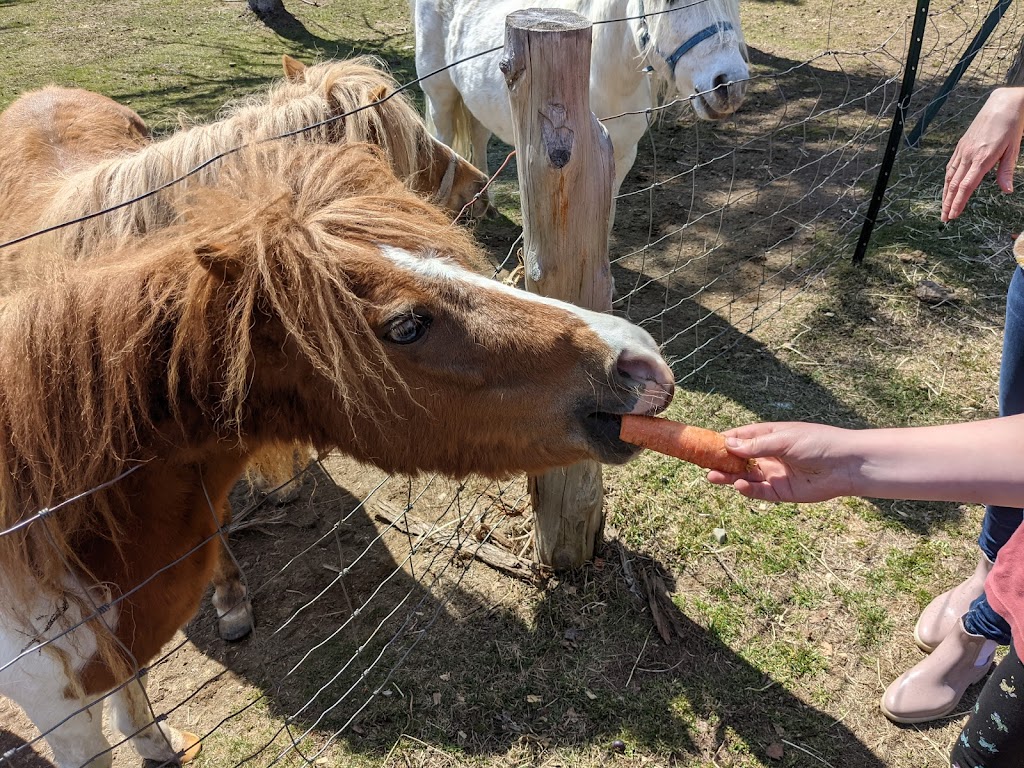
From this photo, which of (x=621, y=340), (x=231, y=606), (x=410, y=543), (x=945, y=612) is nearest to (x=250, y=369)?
(x=621, y=340)

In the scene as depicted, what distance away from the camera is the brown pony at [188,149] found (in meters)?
2.71

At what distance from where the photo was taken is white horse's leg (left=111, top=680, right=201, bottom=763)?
99.5 inches

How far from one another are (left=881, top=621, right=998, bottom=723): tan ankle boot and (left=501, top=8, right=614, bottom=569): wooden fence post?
1780 millimetres

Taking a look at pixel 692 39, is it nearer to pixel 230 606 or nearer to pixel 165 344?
pixel 165 344

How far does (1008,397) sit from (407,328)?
198 centimetres

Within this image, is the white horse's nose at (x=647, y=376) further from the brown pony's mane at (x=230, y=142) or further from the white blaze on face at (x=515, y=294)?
the brown pony's mane at (x=230, y=142)

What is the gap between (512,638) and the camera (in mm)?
2826

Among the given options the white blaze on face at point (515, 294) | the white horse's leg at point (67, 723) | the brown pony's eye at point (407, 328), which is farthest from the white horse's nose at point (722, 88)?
the white horse's leg at point (67, 723)

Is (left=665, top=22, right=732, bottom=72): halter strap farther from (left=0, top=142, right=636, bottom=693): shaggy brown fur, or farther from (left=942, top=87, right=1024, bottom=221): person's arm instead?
(left=0, top=142, right=636, bottom=693): shaggy brown fur

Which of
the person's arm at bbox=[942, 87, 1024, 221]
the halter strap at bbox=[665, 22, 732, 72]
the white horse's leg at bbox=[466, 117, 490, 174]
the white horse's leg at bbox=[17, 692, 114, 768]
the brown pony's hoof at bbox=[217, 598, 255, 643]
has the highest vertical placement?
the halter strap at bbox=[665, 22, 732, 72]

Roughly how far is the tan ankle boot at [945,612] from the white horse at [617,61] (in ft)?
7.82

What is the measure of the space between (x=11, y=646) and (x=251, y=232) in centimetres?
126

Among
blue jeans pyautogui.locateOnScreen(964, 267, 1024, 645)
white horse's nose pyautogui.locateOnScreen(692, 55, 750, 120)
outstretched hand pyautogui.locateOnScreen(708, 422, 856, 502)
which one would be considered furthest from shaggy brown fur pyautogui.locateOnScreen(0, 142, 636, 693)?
white horse's nose pyautogui.locateOnScreen(692, 55, 750, 120)

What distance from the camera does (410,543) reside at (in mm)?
2865
